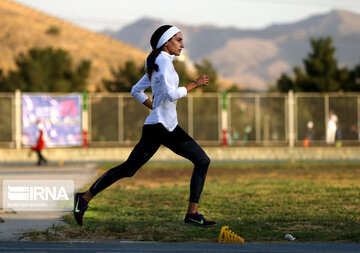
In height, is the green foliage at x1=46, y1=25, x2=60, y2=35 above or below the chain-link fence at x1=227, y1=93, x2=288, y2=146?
above

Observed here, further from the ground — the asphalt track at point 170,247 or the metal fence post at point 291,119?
the metal fence post at point 291,119

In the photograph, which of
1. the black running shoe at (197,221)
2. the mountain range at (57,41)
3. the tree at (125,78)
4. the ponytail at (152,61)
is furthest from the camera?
the mountain range at (57,41)

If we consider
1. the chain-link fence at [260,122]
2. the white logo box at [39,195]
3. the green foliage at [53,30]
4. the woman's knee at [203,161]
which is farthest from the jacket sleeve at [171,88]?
the green foliage at [53,30]

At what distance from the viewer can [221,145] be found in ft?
109

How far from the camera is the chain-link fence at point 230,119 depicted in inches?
1304

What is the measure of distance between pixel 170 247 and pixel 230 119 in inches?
1054

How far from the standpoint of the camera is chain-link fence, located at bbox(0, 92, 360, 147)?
109 feet

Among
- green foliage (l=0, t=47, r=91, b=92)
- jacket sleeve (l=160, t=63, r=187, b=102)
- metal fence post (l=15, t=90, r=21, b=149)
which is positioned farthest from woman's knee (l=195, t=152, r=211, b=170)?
green foliage (l=0, t=47, r=91, b=92)

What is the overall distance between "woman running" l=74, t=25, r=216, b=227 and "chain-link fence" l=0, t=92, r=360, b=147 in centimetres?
2394

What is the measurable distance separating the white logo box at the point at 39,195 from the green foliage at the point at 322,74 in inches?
1404

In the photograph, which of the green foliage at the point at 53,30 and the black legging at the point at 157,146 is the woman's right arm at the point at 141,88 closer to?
the black legging at the point at 157,146

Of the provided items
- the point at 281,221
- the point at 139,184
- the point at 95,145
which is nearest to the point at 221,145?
the point at 95,145

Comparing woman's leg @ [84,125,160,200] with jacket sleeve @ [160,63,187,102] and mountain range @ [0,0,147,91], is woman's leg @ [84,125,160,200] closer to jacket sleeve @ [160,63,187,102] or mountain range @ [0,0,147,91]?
jacket sleeve @ [160,63,187,102]

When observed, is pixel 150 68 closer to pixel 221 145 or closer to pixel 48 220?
pixel 48 220
